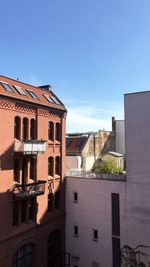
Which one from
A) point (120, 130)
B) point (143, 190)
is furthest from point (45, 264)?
point (120, 130)

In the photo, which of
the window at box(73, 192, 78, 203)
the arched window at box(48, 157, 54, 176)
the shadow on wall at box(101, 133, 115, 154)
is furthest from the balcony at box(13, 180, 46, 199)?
the shadow on wall at box(101, 133, 115, 154)

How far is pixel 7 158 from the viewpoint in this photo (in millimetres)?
20125

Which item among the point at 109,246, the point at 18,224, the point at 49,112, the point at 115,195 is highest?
the point at 49,112

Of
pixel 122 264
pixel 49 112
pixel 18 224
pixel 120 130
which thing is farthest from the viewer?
pixel 120 130

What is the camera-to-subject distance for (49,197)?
25.4 meters

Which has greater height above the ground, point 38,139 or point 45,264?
point 38,139

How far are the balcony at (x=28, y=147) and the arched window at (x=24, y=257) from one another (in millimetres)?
7716

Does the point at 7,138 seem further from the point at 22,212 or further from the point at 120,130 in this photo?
the point at 120,130

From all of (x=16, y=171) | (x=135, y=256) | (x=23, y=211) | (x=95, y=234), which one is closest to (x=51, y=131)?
(x=16, y=171)

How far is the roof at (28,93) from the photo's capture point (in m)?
21.1

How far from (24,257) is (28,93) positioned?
43.8ft

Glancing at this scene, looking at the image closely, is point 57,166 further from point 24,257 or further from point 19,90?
point 24,257

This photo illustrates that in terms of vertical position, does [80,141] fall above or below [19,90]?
below

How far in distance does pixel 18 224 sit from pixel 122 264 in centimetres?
920
